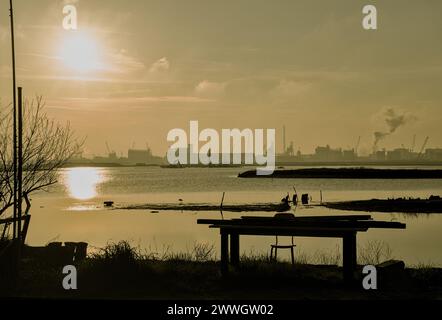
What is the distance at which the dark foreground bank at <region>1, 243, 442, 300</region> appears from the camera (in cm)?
1152

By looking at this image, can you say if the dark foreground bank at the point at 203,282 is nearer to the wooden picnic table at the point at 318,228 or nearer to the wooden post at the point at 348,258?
the wooden post at the point at 348,258

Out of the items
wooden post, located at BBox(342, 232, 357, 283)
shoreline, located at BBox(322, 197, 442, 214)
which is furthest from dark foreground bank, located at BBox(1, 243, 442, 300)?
shoreline, located at BBox(322, 197, 442, 214)

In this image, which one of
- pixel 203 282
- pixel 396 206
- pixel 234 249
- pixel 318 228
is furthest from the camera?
pixel 396 206

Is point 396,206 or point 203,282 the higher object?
point 203,282

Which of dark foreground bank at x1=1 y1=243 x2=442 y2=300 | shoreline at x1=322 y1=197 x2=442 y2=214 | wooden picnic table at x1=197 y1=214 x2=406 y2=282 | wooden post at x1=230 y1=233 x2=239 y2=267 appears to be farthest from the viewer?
shoreline at x1=322 y1=197 x2=442 y2=214

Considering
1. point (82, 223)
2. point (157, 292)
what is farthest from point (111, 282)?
point (82, 223)

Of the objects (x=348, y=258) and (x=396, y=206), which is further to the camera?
(x=396, y=206)

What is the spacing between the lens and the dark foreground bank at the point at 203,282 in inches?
454

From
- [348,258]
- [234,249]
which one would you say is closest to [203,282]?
[234,249]

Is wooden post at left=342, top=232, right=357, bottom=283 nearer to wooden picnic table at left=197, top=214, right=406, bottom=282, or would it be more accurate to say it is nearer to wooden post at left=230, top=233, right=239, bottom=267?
wooden picnic table at left=197, top=214, right=406, bottom=282

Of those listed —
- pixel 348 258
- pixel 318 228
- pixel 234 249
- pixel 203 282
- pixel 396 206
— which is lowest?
pixel 396 206

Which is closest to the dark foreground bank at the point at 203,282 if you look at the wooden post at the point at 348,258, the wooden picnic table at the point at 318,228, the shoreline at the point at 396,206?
the wooden post at the point at 348,258

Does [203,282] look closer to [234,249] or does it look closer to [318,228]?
[234,249]

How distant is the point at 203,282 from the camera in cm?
1272
